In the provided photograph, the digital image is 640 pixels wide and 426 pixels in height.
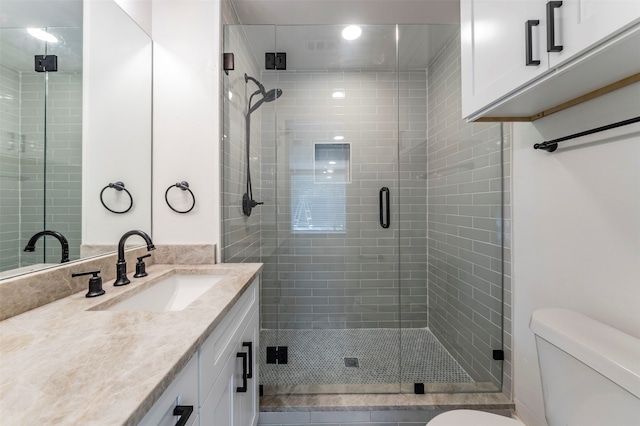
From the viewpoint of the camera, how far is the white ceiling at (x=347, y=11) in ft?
5.74

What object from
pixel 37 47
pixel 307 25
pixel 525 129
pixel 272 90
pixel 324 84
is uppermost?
pixel 307 25

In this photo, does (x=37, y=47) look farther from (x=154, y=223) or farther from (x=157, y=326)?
(x=157, y=326)

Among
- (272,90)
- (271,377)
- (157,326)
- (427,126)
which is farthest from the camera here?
(427,126)

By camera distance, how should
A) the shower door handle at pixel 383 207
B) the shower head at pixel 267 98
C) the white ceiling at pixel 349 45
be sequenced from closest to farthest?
the white ceiling at pixel 349 45 → the shower head at pixel 267 98 → the shower door handle at pixel 383 207

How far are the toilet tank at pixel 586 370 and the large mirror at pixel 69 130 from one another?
183cm

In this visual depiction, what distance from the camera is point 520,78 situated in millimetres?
856

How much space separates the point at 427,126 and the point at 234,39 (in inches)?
66.4

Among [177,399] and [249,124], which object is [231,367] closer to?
[177,399]

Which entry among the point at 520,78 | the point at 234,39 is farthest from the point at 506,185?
the point at 234,39

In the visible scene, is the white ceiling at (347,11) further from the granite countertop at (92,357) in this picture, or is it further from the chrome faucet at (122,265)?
the granite countertop at (92,357)

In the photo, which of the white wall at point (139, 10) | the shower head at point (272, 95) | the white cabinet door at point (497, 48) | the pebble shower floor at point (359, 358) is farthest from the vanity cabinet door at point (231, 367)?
the white wall at point (139, 10)

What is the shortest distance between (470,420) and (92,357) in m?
1.31

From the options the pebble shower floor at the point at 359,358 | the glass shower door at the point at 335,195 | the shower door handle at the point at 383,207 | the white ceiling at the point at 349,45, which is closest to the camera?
the pebble shower floor at the point at 359,358

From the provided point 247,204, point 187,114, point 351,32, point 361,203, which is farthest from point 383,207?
point 187,114
